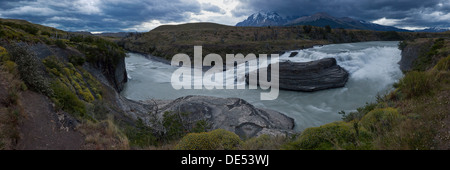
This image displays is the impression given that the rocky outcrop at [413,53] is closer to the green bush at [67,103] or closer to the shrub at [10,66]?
the green bush at [67,103]

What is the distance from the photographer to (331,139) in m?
5.00

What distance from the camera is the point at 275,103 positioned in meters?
21.3

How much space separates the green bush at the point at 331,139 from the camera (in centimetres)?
476

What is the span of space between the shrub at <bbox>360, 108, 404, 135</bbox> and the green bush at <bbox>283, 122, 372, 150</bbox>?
75 cm

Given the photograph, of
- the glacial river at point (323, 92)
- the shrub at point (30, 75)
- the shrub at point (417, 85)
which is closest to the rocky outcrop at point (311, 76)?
the glacial river at point (323, 92)

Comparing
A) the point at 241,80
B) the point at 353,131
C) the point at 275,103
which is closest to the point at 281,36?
the point at 241,80

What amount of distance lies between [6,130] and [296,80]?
24174 mm

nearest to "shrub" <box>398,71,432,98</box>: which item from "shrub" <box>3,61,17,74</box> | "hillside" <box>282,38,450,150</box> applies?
"hillside" <box>282,38,450,150</box>

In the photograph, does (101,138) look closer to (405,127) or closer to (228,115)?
(405,127)

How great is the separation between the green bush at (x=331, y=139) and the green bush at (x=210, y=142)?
4.60ft

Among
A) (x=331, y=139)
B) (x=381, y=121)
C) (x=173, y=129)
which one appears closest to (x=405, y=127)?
(x=381, y=121)

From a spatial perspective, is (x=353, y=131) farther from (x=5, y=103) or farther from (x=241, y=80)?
(x=241, y=80)

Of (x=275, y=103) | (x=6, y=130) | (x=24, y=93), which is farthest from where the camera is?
(x=275, y=103)

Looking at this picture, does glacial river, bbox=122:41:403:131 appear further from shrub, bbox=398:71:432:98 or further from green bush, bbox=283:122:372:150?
green bush, bbox=283:122:372:150
